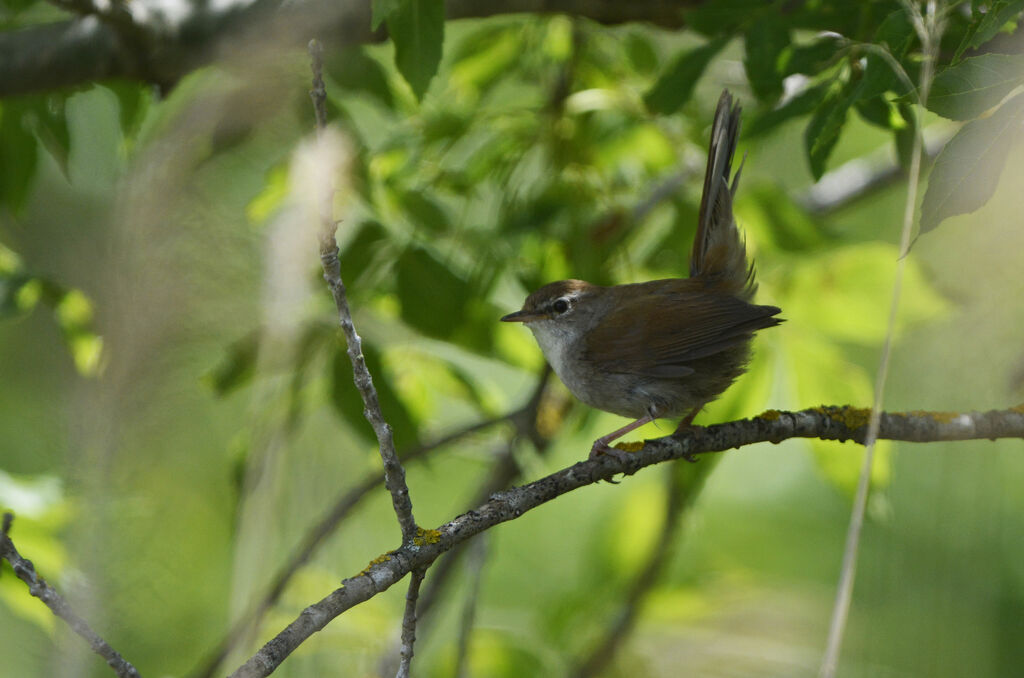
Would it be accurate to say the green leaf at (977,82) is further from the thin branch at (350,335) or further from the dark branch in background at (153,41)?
the dark branch in background at (153,41)

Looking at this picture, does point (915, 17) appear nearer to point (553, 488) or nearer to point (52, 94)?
point (553, 488)

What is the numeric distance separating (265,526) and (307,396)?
125cm

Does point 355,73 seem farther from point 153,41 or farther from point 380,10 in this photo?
point 380,10

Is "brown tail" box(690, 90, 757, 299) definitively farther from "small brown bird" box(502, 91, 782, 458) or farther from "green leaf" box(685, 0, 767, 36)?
"green leaf" box(685, 0, 767, 36)

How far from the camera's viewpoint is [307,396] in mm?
3102

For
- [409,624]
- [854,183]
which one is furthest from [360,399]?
[854,183]

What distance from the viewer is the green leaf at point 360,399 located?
274cm

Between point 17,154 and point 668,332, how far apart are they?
2.32 meters

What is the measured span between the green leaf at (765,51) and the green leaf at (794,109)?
0.25ft

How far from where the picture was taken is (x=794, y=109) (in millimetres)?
2453

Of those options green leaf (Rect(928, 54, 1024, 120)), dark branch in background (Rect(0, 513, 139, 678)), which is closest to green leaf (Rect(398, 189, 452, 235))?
green leaf (Rect(928, 54, 1024, 120))

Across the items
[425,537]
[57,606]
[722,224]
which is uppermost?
[722,224]

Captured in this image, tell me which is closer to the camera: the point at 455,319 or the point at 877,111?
the point at 877,111

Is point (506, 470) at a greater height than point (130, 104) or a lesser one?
lesser
